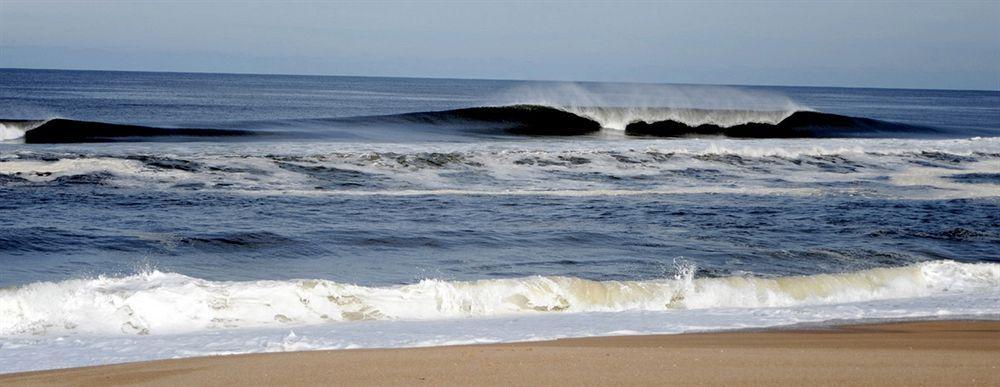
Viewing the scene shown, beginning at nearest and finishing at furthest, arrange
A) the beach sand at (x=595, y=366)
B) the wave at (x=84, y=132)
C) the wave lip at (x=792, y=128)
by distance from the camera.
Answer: the beach sand at (x=595, y=366)
the wave at (x=84, y=132)
the wave lip at (x=792, y=128)

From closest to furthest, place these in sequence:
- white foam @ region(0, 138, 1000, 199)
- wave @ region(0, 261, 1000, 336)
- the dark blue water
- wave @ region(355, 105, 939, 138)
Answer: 1. wave @ region(0, 261, 1000, 336)
2. the dark blue water
3. white foam @ region(0, 138, 1000, 199)
4. wave @ region(355, 105, 939, 138)

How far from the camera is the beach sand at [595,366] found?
527 cm

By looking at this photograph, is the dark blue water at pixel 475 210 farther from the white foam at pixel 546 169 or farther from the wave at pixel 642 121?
the wave at pixel 642 121

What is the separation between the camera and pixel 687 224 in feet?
43.1

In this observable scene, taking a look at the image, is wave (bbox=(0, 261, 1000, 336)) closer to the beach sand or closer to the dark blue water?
the dark blue water

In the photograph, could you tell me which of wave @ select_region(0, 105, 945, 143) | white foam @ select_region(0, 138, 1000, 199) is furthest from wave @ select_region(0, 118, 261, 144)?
white foam @ select_region(0, 138, 1000, 199)

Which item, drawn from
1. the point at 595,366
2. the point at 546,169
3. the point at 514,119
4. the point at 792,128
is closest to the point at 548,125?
the point at 514,119

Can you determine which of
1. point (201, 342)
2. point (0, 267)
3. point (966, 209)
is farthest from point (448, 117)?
point (201, 342)

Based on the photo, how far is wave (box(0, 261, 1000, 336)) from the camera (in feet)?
24.6

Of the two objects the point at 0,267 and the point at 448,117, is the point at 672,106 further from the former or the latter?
the point at 0,267

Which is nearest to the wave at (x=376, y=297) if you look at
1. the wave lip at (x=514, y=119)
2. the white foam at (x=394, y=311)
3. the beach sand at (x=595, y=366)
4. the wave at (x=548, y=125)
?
the white foam at (x=394, y=311)

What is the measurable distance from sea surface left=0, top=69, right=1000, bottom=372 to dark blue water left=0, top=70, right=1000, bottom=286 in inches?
2.3

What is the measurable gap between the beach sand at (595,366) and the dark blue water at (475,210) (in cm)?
317

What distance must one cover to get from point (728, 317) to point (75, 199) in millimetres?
9535
